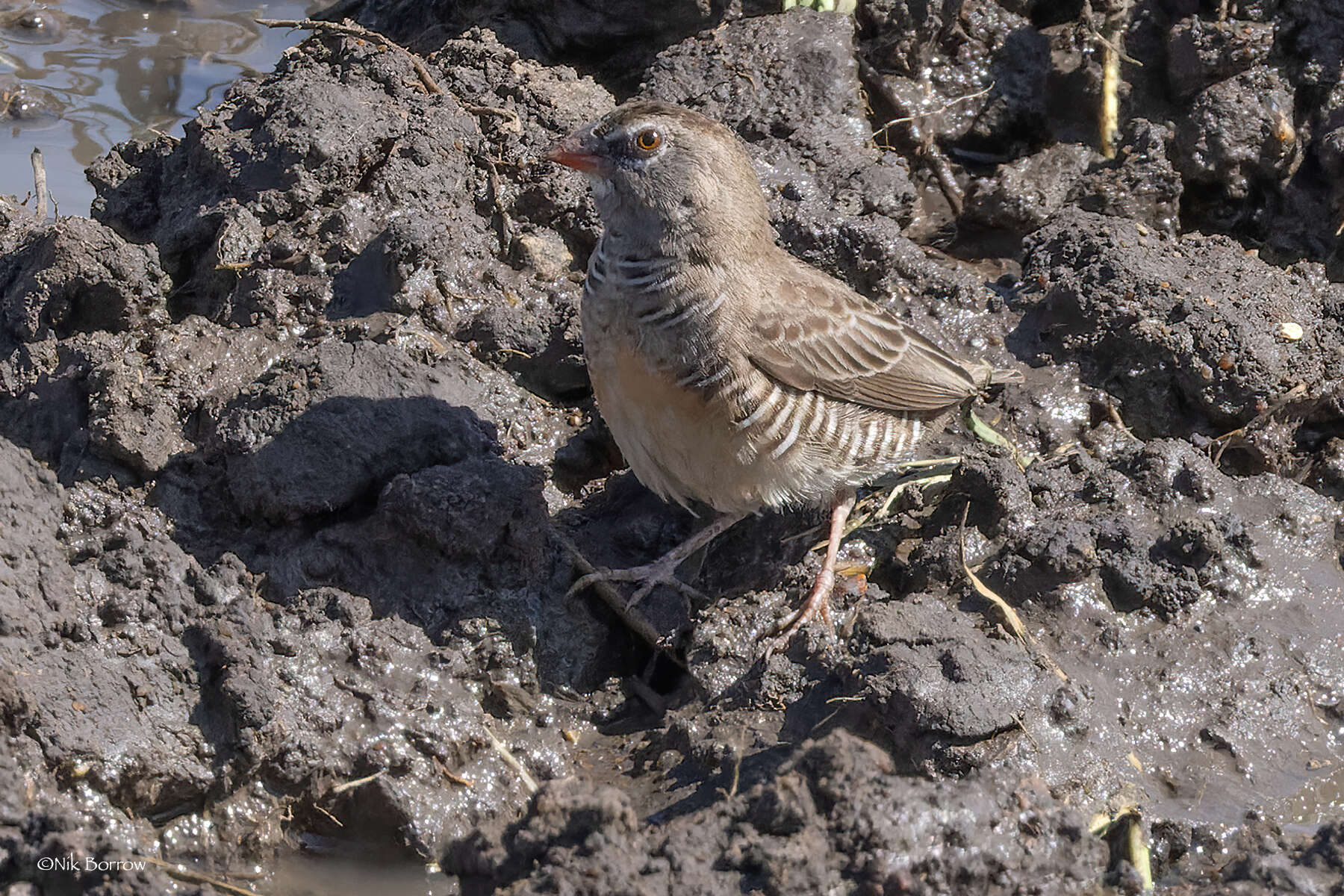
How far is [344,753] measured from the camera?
13.1ft

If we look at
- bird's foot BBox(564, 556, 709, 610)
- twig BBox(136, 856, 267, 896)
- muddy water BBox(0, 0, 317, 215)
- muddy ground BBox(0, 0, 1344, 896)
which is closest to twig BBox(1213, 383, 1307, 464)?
muddy ground BBox(0, 0, 1344, 896)

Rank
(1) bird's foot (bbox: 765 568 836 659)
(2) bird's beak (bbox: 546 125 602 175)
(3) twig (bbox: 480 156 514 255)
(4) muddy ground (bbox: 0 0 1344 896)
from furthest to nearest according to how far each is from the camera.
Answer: (3) twig (bbox: 480 156 514 255), (2) bird's beak (bbox: 546 125 602 175), (1) bird's foot (bbox: 765 568 836 659), (4) muddy ground (bbox: 0 0 1344 896)

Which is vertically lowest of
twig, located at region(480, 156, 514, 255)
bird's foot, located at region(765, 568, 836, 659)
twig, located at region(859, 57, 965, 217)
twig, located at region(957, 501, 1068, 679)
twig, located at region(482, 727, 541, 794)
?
twig, located at region(482, 727, 541, 794)

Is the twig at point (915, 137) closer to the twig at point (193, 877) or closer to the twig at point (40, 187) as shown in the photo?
the twig at point (40, 187)

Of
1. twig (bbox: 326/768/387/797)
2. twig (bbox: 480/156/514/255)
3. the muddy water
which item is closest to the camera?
twig (bbox: 326/768/387/797)

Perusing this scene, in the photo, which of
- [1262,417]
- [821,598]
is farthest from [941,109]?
[821,598]

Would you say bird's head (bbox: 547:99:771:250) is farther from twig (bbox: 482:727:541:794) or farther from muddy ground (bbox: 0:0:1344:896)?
twig (bbox: 482:727:541:794)

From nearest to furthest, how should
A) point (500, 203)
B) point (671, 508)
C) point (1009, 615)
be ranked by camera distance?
point (1009, 615) → point (671, 508) → point (500, 203)

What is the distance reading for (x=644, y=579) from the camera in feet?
16.0

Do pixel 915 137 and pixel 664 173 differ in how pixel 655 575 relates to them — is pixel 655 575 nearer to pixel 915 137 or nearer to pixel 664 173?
pixel 664 173

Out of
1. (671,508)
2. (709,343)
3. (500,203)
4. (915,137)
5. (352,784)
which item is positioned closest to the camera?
(352,784)

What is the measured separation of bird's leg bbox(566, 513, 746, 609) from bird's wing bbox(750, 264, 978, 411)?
0.86 metres

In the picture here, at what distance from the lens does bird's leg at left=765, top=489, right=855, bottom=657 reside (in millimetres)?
4500

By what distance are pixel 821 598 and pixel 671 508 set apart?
3.27 ft
